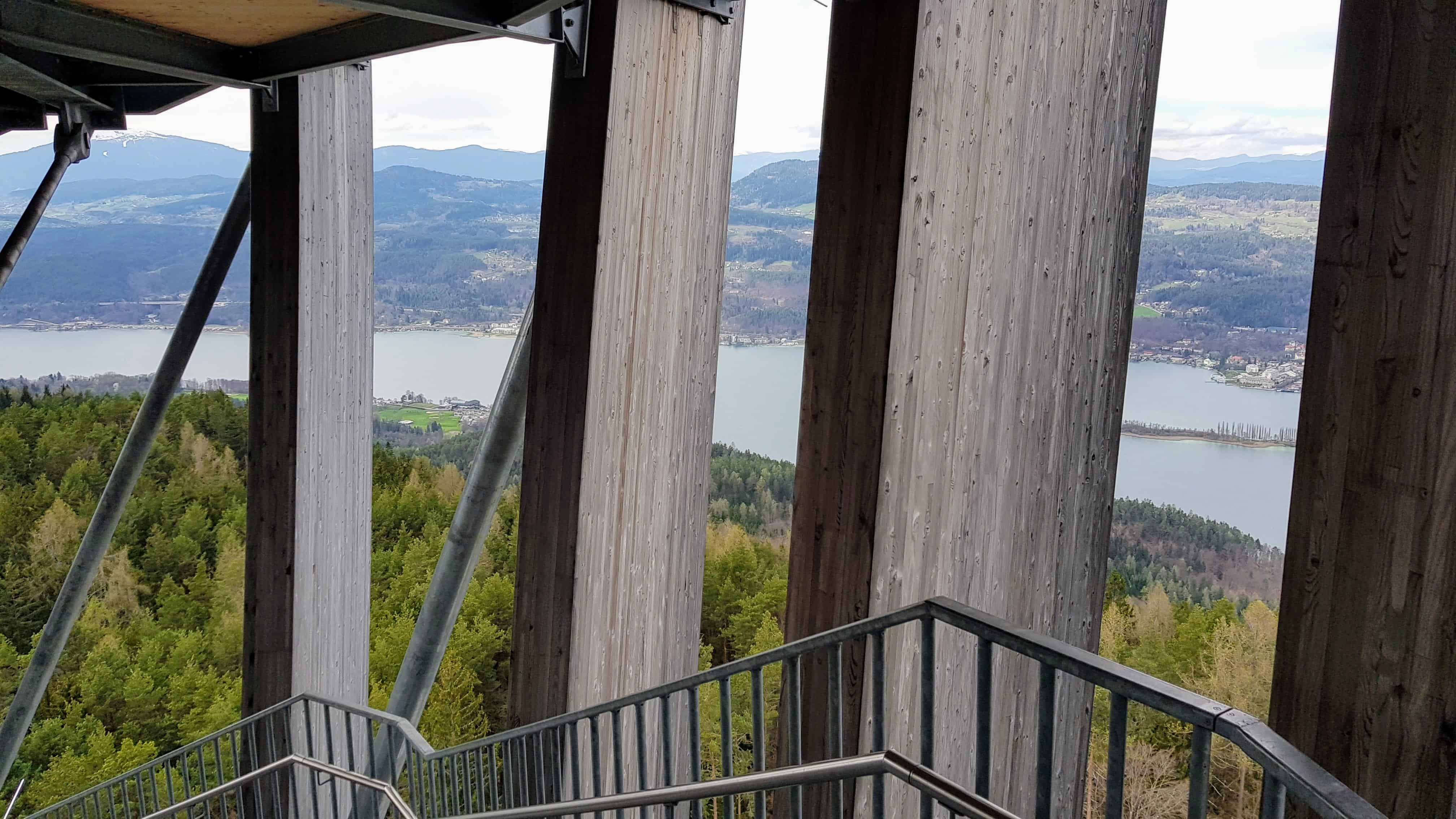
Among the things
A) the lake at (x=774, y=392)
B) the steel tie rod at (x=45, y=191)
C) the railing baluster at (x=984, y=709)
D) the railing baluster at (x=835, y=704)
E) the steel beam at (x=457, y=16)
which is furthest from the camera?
the lake at (x=774, y=392)

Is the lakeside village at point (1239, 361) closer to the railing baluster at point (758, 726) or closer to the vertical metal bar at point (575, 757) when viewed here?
the vertical metal bar at point (575, 757)

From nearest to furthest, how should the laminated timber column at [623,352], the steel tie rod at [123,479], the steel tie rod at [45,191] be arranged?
the laminated timber column at [623,352], the steel tie rod at [123,479], the steel tie rod at [45,191]

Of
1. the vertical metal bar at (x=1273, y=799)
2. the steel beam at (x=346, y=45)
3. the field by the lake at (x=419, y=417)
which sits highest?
the steel beam at (x=346, y=45)

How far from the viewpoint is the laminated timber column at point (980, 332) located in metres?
2.49

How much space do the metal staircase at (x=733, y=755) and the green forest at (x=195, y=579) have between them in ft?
59.4

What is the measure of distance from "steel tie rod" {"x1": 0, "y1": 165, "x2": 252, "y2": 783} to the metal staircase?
1.22 m

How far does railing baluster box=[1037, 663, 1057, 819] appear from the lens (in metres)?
1.59

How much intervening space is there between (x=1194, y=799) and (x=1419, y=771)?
54cm

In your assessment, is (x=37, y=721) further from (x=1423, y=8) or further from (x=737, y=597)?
(x=1423, y=8)

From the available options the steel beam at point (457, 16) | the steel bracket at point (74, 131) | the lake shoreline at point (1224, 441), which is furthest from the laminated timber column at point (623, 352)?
the lake shoreline at point (1224, 441)

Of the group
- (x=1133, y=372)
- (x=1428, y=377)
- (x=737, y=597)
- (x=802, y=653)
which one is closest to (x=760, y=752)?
(x=802, y=653)

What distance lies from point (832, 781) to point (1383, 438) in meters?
1.09

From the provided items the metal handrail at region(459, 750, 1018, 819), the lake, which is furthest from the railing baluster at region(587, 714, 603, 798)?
the lake

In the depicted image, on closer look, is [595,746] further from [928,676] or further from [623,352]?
[623,352]
